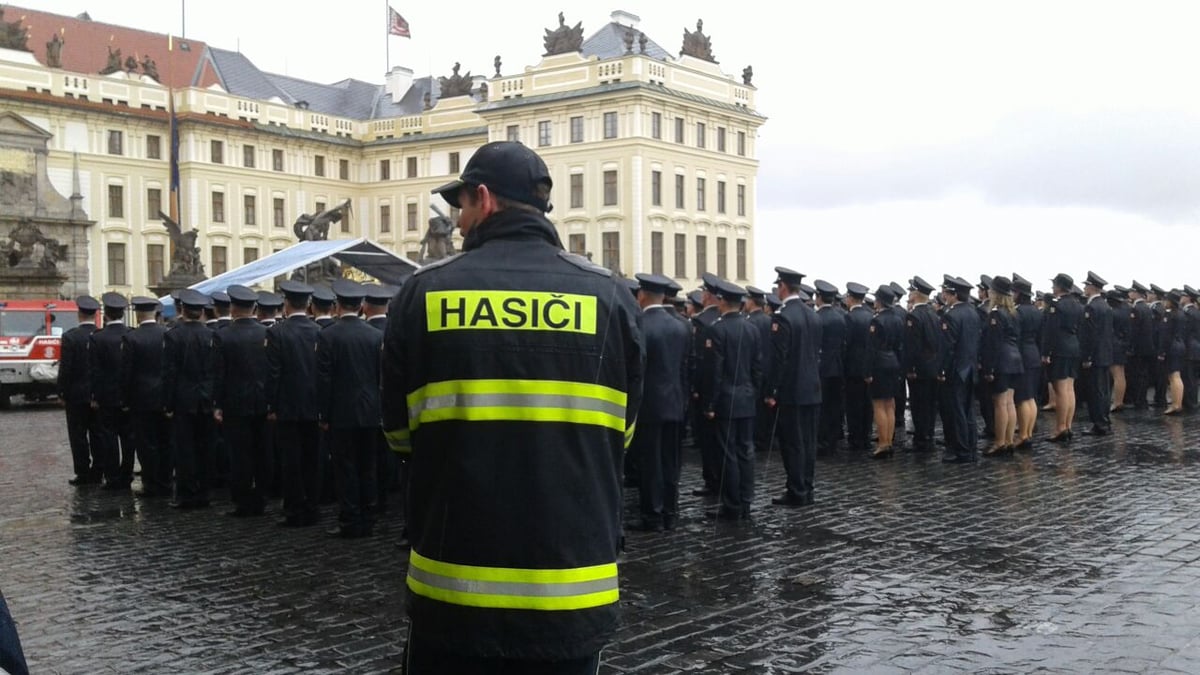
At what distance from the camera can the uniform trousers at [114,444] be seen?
12281 mm

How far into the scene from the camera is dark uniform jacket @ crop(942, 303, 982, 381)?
43.4ft

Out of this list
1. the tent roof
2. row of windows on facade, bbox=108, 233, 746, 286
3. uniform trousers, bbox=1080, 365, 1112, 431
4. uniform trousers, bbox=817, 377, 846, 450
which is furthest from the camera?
row of windows on facade, bbox=108, 233, 746, 286

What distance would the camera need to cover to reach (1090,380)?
16297mm

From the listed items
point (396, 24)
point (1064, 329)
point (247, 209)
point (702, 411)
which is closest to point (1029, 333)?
point (1064, 329)

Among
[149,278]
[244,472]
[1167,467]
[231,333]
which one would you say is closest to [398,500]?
[244,472]

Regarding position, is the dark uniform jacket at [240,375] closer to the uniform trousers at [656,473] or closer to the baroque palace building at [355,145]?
the uniform trousers at [656,473]

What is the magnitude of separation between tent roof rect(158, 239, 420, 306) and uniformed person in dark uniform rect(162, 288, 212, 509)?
7.38 metres

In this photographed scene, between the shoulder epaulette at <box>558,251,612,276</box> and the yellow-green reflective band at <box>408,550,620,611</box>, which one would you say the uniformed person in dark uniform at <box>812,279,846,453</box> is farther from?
the yellow-green reflective band at <box>408,550,620,611</box>

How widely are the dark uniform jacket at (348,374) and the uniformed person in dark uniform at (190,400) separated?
84.3 inches

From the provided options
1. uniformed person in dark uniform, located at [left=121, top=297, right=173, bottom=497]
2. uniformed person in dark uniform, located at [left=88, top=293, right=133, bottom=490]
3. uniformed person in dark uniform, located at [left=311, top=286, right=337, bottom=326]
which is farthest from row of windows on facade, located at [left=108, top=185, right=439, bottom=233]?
uniformed person in dark uniform, located at [left=311, top=286, right=337, bottom=326]

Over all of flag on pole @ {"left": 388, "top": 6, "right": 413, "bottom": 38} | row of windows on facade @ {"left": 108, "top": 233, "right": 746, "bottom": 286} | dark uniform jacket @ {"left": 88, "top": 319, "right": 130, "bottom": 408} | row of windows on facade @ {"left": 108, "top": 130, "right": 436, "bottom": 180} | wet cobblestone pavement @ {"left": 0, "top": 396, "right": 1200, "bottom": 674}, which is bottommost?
wet cobblestone pavement @ {"left": 0, "top": 396, "right": 1200, "bottom": 674}

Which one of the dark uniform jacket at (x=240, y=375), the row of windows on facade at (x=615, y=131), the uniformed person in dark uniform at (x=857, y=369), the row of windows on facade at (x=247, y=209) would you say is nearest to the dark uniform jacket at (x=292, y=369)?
the dark uniform jacket at (x=240, y=375)

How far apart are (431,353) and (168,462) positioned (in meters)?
10.1

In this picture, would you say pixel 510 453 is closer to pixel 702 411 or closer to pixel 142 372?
pixel 702 411
